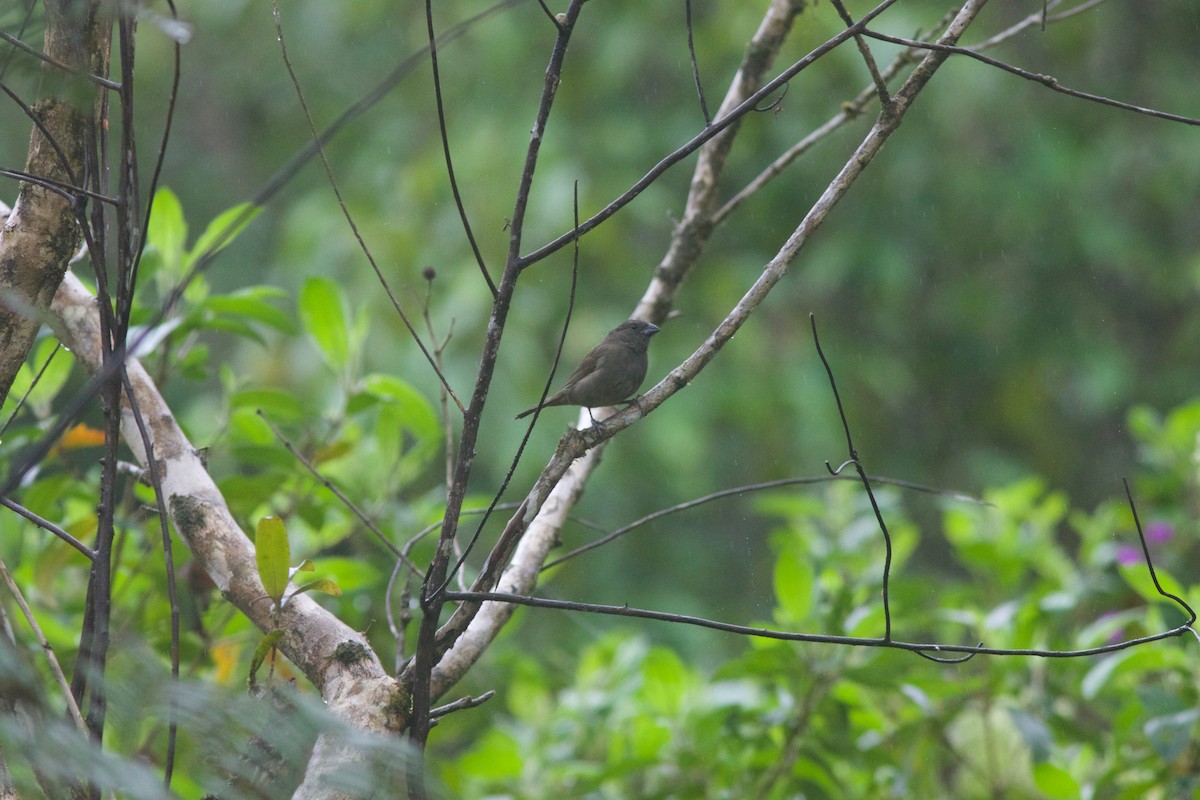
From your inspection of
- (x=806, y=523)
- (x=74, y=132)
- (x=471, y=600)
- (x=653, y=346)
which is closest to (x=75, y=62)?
(x=74, y=132)

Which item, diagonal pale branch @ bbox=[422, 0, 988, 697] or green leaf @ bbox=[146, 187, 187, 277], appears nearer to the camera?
diagonal pale branch @ bbox=[422, 0, 988, 697]

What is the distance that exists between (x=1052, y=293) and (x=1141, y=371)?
3.02 ft

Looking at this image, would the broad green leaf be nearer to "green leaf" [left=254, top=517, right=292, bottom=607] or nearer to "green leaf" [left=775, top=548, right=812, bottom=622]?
"green leaf" [left=254, top=517, right=292, bottom=607]

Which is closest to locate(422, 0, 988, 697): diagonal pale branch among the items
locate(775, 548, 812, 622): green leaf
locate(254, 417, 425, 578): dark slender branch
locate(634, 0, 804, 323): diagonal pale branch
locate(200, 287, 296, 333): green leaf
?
locate(254, 417, 425, 578): dark slender branch

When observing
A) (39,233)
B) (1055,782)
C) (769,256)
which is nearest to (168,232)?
(39,233)

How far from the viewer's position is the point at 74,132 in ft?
4.91

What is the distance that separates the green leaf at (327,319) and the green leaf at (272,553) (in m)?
1.16

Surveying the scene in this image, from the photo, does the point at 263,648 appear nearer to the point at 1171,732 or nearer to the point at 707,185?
the point at 707,185

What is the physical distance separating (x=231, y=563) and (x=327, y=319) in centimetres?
106

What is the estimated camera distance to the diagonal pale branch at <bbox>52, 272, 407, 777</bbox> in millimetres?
1431

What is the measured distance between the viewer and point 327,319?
2641mm

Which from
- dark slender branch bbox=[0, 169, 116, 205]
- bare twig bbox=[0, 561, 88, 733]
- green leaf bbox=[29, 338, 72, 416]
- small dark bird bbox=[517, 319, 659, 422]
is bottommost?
bare twig bbox=[0, 561, 88, 733]

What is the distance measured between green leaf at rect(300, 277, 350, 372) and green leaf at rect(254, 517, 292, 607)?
3.82ft

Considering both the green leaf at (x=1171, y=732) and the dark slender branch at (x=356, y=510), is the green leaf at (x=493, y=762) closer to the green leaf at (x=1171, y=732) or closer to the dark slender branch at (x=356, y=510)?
the dark slender branch at (x=356, y=510)
